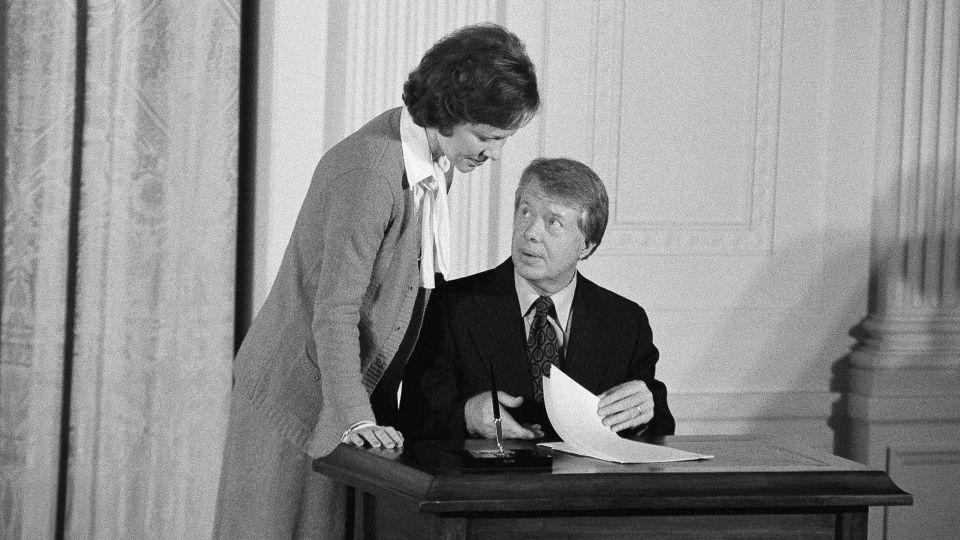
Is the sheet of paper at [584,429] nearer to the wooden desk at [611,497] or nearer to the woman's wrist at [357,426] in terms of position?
the wooden desk at [611,497]

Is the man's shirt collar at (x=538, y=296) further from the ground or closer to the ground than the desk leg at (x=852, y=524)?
further from the ground

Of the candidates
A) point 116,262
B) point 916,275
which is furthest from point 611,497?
point 916,275

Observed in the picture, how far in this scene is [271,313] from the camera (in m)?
2.60

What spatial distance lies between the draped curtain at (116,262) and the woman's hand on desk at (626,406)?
1412mm

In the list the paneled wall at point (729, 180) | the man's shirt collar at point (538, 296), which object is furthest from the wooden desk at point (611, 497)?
the paneled wall at point (729, 180)

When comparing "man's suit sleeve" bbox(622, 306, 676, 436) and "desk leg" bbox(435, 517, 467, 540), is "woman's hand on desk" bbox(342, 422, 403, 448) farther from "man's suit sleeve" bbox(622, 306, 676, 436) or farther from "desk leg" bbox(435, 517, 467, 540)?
"man's suit sleeve" bbox(622, 306, 676, 436)

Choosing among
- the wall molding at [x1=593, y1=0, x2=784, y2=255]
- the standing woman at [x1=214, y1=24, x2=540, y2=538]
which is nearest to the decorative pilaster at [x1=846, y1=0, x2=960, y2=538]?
the wall molding at [x1=593, y1=0, x2=784, y2=255]

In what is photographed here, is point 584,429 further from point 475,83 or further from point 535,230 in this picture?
point 475,83

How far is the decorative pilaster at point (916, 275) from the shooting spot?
4.14m

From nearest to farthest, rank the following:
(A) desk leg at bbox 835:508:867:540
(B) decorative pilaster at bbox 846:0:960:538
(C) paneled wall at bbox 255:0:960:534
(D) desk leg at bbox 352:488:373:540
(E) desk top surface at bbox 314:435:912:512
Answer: (E) desk top surface at bbox 314:435:912:512
(A) desk leg at bbox 835:508:867:540
(D) desk leg at bbox 352:488:373:540
(C) paneled wall at bbox 255:0:960:534
(B) decorative pilaster at bbox 846:0:960:538

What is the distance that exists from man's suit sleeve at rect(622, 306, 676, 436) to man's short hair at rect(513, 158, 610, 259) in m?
0.24

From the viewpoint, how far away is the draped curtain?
3.40 meters

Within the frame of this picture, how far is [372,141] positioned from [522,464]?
27.3 inches

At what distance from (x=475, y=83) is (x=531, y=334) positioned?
0.60 metres
